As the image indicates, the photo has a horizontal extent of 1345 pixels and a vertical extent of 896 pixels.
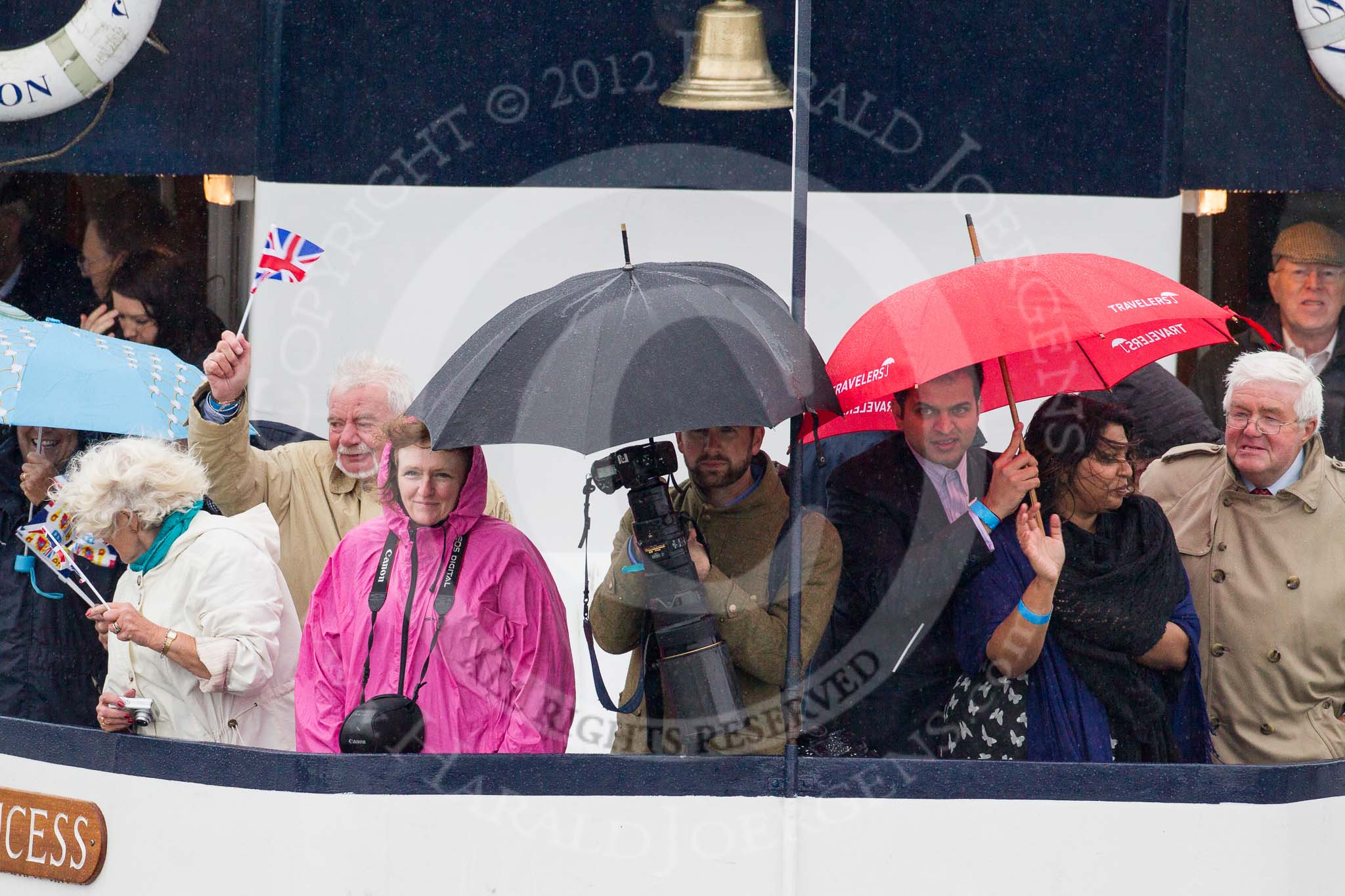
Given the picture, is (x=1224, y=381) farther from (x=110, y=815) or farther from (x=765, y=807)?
(x=110, y=815)

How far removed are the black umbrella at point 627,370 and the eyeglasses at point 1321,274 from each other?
2704 mm

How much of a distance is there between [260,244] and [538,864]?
2.88 m

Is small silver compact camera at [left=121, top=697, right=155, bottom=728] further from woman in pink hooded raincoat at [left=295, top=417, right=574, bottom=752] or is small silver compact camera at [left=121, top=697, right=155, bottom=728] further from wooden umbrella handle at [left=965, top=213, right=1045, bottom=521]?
wooden umbrella handle at [left=965, top=213, right=1045, bottom=521]

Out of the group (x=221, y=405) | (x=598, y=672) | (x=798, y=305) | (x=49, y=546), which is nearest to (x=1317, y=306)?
(x=798, y=305)

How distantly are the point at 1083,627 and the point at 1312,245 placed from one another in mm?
2594

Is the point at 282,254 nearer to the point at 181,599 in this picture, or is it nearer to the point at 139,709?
the point at 181,599

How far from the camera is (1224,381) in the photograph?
5.72 meters

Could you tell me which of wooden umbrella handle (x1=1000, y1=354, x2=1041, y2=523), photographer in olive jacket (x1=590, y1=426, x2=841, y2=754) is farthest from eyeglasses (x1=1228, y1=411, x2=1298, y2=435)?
photographer in olive jacket (x1=590, y1=426, x2=841, y2=754)

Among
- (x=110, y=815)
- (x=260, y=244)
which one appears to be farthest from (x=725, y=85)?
(x=110, y=815)

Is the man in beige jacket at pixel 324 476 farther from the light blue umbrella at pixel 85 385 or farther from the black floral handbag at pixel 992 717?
the black floral handbag at pixel 992 717

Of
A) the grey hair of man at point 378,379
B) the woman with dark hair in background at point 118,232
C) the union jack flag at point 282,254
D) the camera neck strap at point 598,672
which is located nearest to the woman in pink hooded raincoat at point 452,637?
the camera neck strap at point 598,672

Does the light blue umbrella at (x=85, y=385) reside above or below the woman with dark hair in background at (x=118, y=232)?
below

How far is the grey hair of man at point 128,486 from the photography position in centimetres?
356

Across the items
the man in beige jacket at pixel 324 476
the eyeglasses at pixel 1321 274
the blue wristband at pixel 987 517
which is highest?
the eyeglasses at pixel 1321 274
